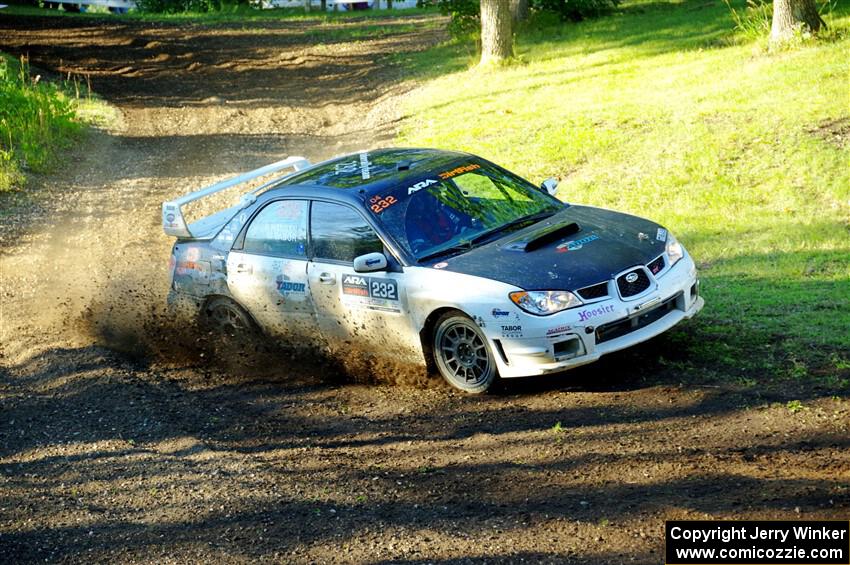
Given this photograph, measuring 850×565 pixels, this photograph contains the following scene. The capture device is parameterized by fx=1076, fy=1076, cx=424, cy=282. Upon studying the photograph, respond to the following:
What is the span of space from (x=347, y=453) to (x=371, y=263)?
1524 mm

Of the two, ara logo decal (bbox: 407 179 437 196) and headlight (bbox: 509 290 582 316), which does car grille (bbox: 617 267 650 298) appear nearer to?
headlight (bbox: 509 290 582 316)

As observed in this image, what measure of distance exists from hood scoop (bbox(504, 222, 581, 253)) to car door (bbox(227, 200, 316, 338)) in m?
1.79

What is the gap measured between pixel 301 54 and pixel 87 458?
25850mm

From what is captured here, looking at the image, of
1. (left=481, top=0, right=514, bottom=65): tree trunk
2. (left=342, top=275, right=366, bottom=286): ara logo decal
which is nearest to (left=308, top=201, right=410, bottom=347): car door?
(left=342, top=275, right=366, bottom=286): ara logo decal

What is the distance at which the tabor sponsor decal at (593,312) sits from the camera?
7.45m

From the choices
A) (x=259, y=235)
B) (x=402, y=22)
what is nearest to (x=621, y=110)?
(x=259, y=235)

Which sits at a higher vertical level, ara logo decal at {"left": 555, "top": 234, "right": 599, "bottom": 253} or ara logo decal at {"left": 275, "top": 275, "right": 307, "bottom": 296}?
ara logo decal at {"left": 555, "top": 234, "right": 599, "bottom": 253}

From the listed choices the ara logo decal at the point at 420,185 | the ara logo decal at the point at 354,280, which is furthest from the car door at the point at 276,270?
the ara logo decal at the point at 420,185

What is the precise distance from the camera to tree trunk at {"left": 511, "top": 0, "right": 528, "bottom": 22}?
28750mm

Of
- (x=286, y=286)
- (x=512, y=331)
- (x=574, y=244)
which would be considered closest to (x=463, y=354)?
(x=512, y=331)

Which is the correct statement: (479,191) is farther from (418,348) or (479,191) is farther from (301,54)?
(301,54)

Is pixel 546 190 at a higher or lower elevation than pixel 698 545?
higher

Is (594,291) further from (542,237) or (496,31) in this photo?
(496,31)

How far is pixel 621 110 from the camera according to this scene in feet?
57.1
